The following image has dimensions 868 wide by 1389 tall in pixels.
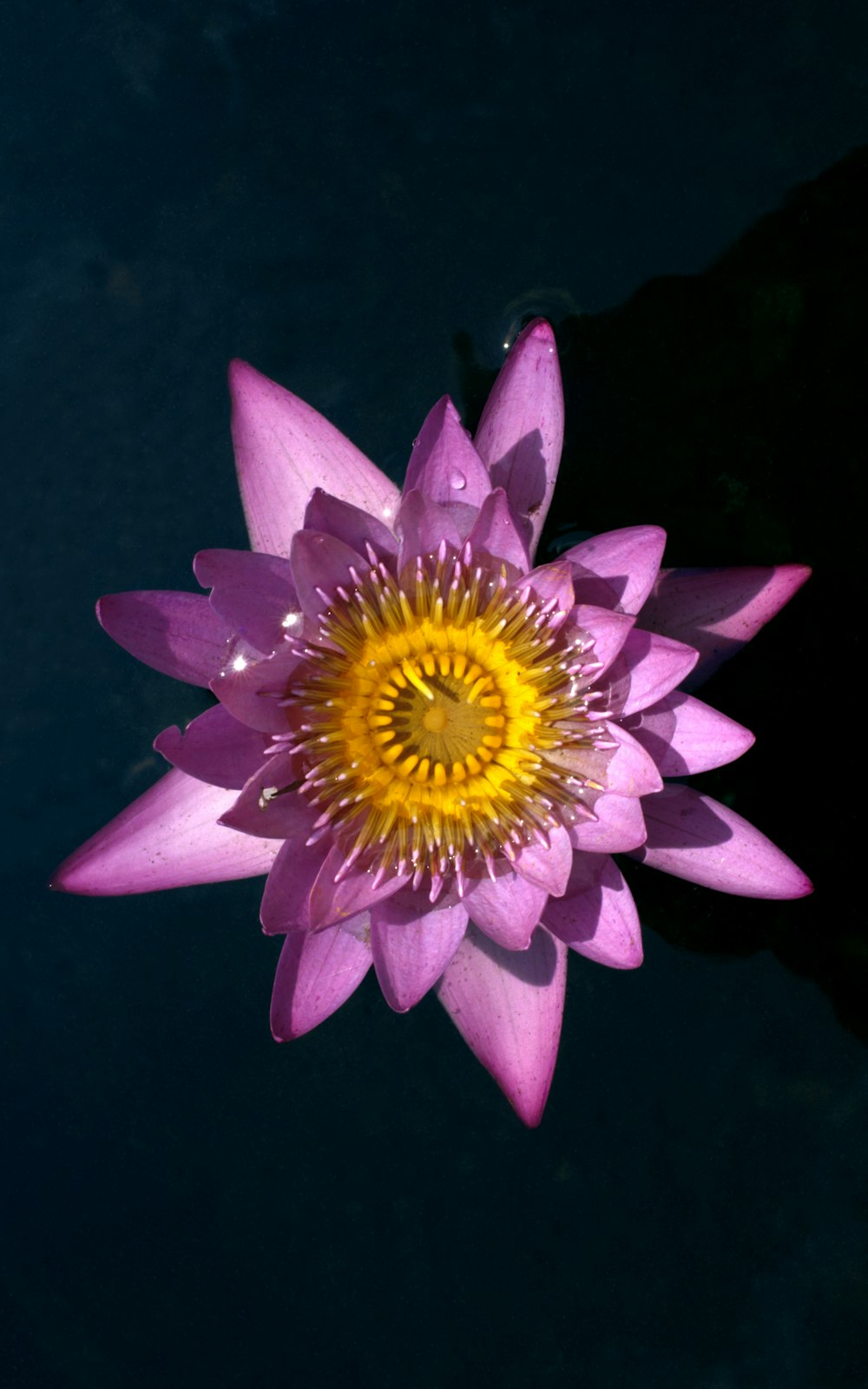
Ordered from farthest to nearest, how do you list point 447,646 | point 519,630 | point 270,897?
1. point 447,646
2. point 519,630
3. point 270,897

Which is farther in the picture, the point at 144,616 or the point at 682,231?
the point at 682,231

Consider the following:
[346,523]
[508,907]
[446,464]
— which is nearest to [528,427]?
[446,464]

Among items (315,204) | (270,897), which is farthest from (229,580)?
(315,204)

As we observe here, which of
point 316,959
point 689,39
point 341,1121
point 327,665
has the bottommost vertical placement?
point 341,1121

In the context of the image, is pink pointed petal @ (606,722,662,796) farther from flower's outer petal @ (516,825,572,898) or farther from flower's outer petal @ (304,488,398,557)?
flower's outer petal @ (304,488,398,557)

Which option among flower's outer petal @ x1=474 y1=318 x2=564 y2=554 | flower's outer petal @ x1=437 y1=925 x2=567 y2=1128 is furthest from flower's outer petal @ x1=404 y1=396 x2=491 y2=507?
flower's outer petal @ x1=437 y1=925 x2=567 y2=1128

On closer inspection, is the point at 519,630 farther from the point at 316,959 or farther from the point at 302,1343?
the point at 302,1343

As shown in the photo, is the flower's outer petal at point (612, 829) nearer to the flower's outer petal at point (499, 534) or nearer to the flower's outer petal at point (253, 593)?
the flower's outer petal at point (499, 534)
